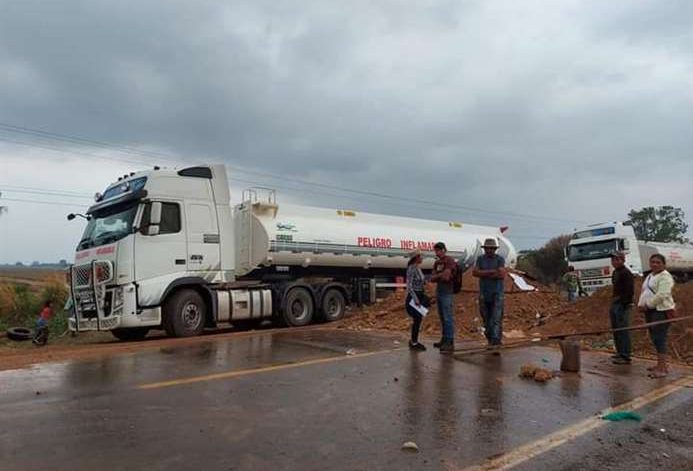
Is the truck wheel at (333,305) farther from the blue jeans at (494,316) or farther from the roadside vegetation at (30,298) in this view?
the roadside vegetation at (30,298)

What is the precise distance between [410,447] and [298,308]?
38.4ft

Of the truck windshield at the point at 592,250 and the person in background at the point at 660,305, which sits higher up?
the truck windshield at the point at 592,250

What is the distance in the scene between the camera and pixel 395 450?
4406 mm

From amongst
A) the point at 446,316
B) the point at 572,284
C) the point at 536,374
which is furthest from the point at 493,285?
the point at 572,284

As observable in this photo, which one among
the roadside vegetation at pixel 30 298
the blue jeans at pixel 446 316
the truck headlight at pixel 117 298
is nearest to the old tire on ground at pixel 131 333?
the truck headlight at pixel 117 298

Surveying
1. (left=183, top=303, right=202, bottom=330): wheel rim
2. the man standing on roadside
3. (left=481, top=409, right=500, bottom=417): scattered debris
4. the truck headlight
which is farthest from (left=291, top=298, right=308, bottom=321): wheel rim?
(left=481, top=409, right=500, bottom=417): scattered debris

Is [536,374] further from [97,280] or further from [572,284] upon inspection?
[572,284]

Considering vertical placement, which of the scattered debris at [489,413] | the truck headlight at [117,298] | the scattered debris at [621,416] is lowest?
the scattered debris at [621,416]

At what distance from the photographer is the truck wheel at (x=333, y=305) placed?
1662 centimetres

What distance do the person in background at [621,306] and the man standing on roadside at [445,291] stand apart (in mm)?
2402

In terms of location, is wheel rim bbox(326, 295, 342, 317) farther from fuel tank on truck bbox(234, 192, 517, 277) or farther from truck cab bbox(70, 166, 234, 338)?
truck cab bbox(70, 166, 234, 338)

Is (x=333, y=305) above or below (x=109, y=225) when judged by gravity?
below

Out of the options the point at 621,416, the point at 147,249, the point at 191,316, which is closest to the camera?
the point at 621,416

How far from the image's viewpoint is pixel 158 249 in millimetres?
12523
